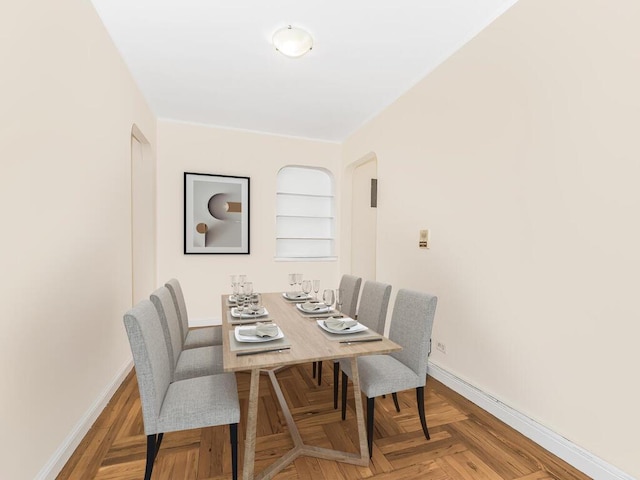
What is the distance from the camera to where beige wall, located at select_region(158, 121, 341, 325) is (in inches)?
162

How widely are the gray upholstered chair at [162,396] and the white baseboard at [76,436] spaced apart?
54cm

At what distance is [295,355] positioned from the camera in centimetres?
146

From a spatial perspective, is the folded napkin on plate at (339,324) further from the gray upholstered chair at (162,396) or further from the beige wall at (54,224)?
the beige wall at (54,224)

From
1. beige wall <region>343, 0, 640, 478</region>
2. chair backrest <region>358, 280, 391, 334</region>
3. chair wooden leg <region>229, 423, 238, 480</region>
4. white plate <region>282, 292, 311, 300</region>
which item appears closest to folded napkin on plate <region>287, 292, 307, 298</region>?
white plate <region>282, 292, 311, 300</region>

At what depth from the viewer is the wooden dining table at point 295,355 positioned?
1422mm

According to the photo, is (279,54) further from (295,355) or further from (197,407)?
(197,407)

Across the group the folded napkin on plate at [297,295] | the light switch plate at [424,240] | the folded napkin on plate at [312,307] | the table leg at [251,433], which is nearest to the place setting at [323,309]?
the folded napkin on plate at [312,307]

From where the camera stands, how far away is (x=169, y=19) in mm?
2217

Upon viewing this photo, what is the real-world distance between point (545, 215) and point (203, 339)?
252cm

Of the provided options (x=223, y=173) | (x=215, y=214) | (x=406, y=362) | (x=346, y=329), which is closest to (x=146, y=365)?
(x=346, y=329)

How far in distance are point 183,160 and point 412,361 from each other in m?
3.69

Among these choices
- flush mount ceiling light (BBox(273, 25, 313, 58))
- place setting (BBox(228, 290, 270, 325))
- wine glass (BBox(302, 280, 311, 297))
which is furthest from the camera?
wine glass (BBox(302, 280, 311, 297))

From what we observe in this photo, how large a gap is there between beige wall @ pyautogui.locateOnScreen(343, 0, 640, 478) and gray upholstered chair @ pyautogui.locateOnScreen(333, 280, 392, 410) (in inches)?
25.7

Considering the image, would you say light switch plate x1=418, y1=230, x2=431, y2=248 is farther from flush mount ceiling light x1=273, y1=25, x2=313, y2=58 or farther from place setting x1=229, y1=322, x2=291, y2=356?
flush mount ceiling light x1=273, y1=25, x2=313, y2=58
